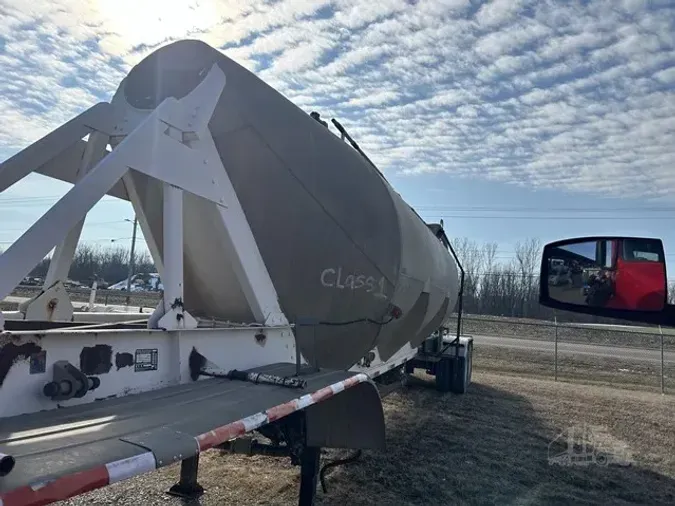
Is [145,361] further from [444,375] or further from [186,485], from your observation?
[444,375]

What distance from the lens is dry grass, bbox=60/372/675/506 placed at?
5.25 m

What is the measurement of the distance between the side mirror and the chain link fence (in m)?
12.2

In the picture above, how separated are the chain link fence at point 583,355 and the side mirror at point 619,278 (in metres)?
12.2

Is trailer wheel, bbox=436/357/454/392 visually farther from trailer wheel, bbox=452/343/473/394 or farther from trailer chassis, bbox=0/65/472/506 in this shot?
trailer chassis, bbox=0/65/472/506

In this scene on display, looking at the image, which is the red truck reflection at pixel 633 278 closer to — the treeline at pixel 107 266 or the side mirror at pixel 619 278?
the side mirror at pixel 619 278

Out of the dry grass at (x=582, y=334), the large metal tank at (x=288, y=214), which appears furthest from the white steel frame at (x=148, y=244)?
the dry grass at (x=582, y=334)

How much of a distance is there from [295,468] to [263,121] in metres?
3.56

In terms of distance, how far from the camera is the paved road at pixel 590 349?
798 inches

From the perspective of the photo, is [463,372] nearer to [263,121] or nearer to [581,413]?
[581,413]

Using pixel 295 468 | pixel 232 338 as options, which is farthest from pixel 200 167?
pixel 295 468

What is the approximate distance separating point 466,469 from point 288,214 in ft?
12.1

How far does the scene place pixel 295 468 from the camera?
5.88 meters

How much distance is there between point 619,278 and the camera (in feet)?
8.29

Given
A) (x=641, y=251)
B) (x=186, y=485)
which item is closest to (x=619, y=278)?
(x=641, y=251)
